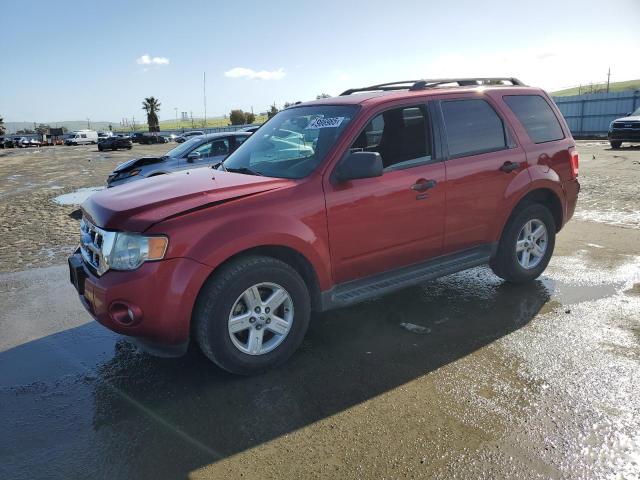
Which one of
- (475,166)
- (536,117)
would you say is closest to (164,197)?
(475,166)

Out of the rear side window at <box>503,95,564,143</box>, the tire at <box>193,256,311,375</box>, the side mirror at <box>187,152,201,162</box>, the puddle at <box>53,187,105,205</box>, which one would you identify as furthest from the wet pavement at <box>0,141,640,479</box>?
the puddle at <box>53,187,105,205</box>

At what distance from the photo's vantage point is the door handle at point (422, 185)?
159 inches

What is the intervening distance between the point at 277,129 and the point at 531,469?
11.0ft

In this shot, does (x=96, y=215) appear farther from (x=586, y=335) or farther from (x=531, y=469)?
(x=586, y=335)

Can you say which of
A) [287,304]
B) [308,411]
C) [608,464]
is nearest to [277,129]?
[287,304]

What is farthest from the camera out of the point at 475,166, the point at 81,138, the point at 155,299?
the point at 81,138

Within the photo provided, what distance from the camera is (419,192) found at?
407 centimetres

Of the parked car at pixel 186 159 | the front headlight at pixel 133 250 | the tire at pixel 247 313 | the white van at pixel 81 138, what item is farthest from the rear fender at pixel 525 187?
the white van at pixel 81 138

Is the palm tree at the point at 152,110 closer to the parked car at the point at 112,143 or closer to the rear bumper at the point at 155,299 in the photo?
the parked car at the point at 112,143

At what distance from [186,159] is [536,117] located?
7086 mm

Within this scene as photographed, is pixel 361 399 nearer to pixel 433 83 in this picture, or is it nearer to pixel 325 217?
pixel 325 217

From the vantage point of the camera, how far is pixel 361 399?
3.19m

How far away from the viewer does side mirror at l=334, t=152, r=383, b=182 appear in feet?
11.7

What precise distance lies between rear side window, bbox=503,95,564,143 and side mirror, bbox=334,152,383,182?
2033mm
